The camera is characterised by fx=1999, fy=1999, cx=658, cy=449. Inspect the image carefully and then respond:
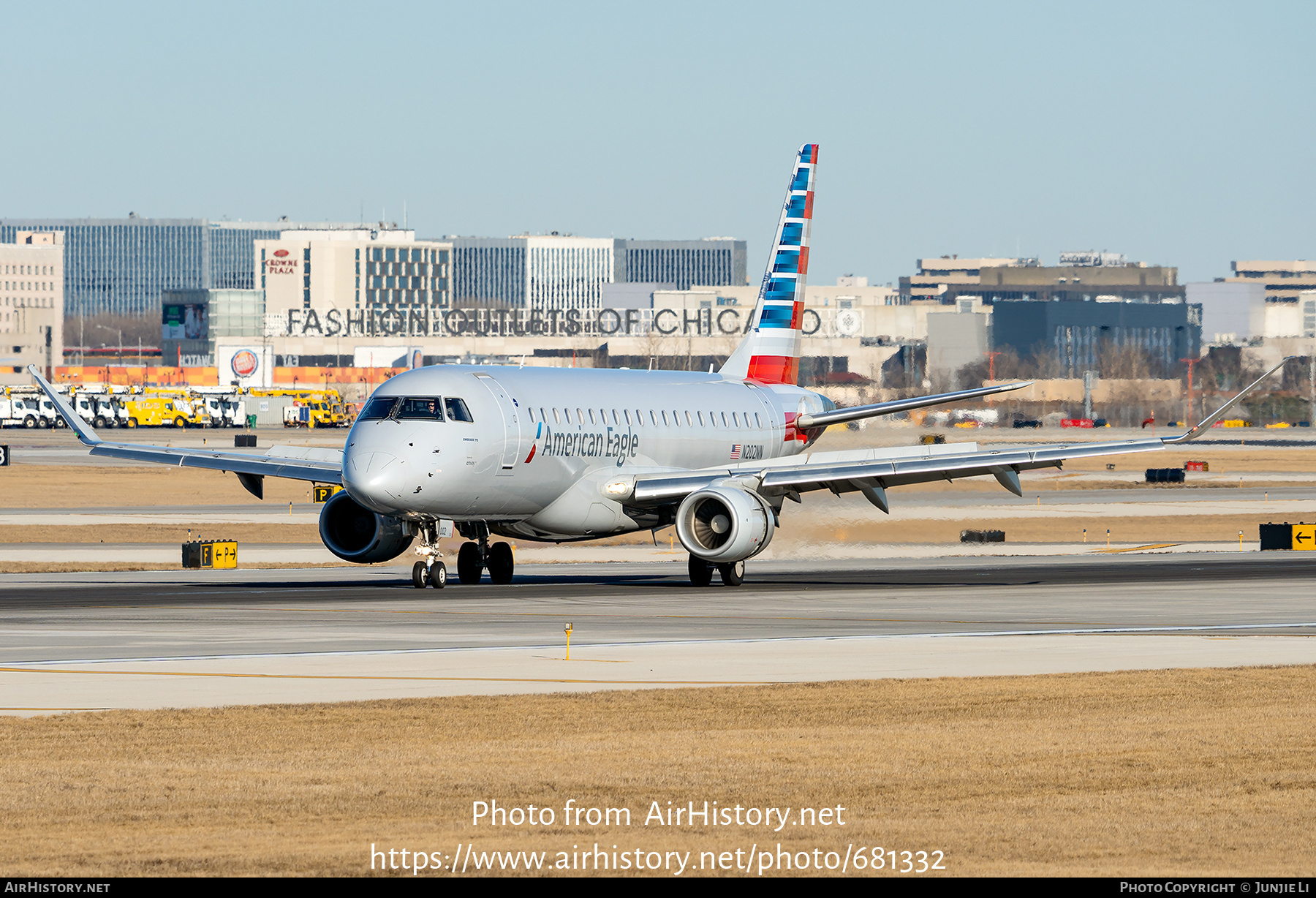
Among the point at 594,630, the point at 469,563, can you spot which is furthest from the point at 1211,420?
the point at 469,563

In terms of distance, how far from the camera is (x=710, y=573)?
156 ft

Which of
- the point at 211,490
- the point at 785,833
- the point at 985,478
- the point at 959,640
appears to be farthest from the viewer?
the point at 985,478

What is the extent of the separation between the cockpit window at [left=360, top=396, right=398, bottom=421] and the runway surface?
3862 millimetres

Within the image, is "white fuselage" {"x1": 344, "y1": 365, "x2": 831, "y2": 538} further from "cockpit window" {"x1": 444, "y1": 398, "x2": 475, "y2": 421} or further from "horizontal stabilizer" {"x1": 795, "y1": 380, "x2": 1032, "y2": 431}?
"horizontal stabilizer" {"x1": 795, "y1": 380, "x2": 1032, "y2": 431}

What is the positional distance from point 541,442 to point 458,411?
2.49 meters

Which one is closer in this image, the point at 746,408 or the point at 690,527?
the point at 690,527

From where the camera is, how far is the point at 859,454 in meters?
46.5

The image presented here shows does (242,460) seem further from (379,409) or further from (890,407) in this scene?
(890,407)

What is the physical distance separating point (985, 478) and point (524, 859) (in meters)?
103

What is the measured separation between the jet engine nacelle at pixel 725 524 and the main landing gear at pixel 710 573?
1.23 meters

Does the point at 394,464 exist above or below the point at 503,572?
above

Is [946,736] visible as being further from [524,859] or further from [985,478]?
[985,478]

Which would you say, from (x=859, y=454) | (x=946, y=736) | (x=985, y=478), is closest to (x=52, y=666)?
(x=946, y=736)

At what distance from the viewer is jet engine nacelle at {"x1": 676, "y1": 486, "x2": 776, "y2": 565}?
4462cm
